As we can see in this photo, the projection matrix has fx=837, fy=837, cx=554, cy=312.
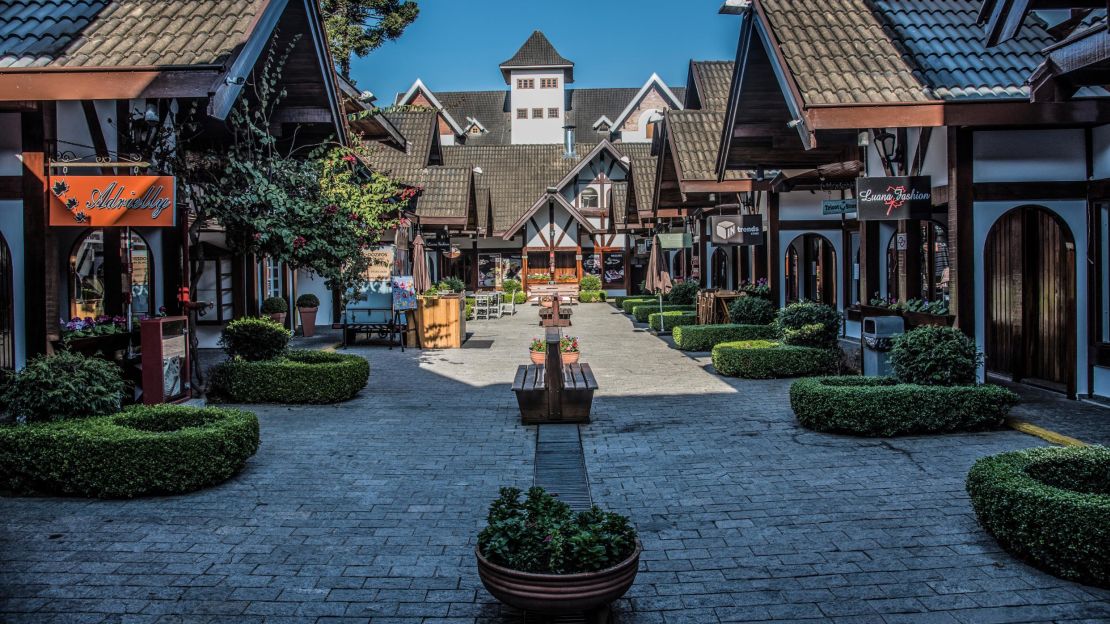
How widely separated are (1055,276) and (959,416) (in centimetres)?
365

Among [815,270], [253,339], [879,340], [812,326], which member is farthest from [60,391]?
[815,270]

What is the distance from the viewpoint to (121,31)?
29.8ft

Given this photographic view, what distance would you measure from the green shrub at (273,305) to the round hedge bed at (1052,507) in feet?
54.5

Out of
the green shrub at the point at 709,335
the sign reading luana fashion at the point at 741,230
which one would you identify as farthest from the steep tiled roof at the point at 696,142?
the green shrub at the point at 709,335

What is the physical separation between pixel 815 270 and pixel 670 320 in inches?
152

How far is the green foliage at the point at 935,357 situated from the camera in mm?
8367

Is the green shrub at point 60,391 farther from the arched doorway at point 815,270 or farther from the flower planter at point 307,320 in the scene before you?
the arched doorway at point 815,270

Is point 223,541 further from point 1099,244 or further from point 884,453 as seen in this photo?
point 1099,244

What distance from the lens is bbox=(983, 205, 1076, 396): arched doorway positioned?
9898 millimetres

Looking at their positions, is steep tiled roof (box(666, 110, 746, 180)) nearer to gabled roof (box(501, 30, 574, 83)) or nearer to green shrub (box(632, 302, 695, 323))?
green shrub (box(632, 302, 695, 323))

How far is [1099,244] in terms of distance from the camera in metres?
9.24

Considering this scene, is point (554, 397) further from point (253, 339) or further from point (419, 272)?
point (419, 272)

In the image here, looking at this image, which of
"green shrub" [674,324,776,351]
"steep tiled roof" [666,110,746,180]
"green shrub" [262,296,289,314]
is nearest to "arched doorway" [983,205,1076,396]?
"green shrub" [674,324,776,351]

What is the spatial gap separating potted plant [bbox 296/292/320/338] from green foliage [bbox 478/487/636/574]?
16834mm
